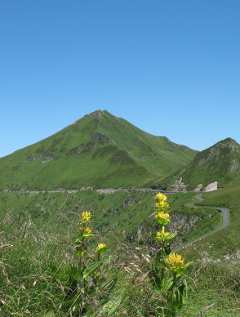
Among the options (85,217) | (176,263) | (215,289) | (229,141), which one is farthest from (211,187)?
(176,263)

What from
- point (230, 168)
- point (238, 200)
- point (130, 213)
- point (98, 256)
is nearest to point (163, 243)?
point (98, 256)

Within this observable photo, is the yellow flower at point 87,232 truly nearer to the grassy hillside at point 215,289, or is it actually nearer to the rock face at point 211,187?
the grassy hillside at point 215,289

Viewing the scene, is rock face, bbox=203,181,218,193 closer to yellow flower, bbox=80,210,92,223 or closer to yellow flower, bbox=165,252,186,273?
yellow flower, bbox=80,210,92,223

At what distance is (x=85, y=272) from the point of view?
26.8ft

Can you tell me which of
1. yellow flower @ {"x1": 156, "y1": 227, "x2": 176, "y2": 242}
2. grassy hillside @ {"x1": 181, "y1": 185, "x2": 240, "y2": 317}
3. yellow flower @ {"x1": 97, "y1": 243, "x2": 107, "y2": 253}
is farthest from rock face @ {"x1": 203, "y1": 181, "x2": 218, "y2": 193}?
yellow flower @ {"x1": 97, "y1": 243, "x2": 107, "y2": 253}

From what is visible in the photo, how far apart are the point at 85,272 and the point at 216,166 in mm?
162318

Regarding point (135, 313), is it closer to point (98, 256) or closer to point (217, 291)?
point (98, 256)

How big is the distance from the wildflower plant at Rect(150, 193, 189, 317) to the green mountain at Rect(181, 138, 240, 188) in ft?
477

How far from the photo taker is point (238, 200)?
105m

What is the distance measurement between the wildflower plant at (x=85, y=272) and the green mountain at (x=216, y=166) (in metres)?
146

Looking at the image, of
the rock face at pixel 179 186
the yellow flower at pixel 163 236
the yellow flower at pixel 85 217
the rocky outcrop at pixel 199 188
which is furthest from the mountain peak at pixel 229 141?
the yellow flower at pixel 85 217

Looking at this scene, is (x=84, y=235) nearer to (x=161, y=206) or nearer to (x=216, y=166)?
A: (x=161, y=206)

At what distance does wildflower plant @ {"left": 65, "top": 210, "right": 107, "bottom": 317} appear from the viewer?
7.69 m

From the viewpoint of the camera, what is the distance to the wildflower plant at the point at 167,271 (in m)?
8.15
